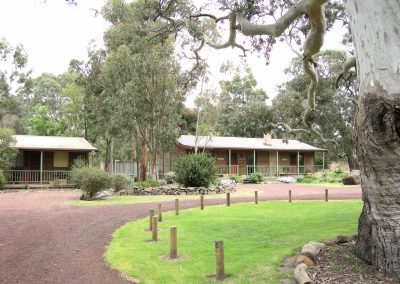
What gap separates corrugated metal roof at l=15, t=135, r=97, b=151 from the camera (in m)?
31.3

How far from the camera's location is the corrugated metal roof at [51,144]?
3129 cm

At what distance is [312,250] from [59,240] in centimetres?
644

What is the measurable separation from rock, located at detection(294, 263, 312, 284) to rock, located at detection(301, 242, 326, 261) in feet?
1.92

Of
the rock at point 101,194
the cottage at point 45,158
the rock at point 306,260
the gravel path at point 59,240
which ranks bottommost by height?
the gravel path at point 59,240

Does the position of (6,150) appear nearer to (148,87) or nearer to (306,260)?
Result: (148,87)

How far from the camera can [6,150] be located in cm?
2877

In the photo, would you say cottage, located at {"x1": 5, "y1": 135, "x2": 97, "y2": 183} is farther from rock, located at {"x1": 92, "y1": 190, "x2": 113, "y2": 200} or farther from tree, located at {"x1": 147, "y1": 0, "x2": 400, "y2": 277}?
tree, located at {"x1": 147, "y1": 0, "x2": 400, "y2": 277}

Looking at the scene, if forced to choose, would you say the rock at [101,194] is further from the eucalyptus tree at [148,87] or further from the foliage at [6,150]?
the foliage at [6,150]

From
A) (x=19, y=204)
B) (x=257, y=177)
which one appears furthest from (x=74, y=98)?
(x=19, y=204)

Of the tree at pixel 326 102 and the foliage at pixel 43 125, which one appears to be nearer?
the tree at pixel 326 102

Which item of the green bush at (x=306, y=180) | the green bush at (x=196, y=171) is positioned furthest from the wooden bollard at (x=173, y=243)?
the green bush at (x=306, y=180)

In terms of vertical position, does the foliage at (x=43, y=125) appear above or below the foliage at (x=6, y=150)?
above

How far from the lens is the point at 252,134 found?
2200 inches

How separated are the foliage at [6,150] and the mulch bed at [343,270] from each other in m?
25.6
